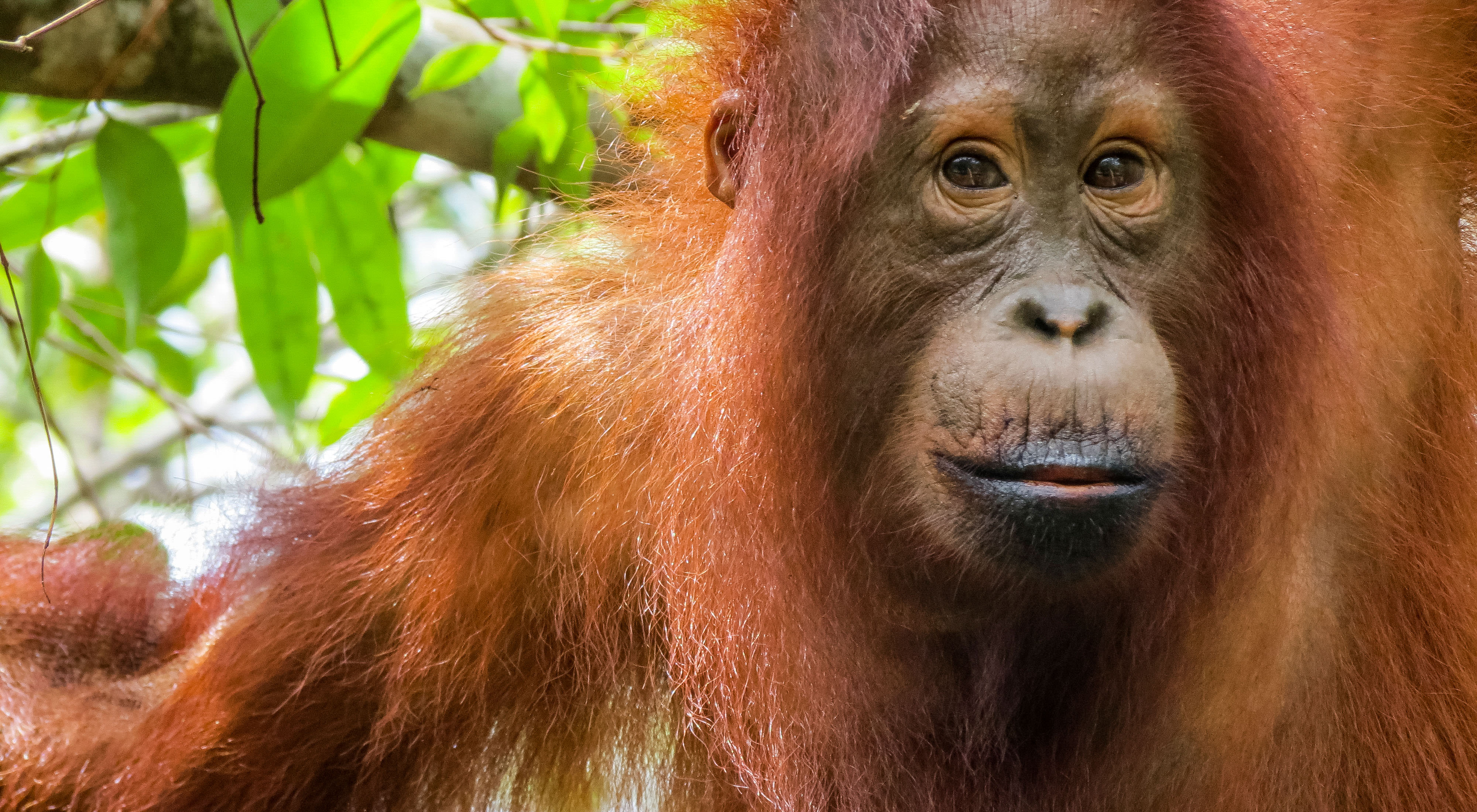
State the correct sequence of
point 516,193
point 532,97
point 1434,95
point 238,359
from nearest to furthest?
point 1434,95 < point 532,97 < point 516,193 < point 238,359

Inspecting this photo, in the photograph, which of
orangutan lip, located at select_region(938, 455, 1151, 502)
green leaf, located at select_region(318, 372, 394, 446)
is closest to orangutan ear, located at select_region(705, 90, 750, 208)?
orangutan lip, located at select_region(938, 455, 1151, 502)

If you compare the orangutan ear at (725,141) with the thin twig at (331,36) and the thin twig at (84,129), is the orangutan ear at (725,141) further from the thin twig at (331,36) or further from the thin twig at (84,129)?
the thin twig at (84,129)

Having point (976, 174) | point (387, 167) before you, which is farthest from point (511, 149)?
point (976, 174)

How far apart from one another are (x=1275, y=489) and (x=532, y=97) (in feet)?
5.83

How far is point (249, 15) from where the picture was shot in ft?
8.38

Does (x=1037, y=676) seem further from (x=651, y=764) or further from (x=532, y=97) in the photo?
(x=532, y=97)

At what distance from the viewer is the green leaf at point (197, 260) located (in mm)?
3824

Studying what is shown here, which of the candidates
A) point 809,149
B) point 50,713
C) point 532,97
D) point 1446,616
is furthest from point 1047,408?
point 50,713

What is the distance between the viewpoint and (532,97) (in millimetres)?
2969

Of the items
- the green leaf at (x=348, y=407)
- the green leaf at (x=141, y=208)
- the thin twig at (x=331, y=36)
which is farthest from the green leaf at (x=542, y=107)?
the green leaf at (x=348, y=407)

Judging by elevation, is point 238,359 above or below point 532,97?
below

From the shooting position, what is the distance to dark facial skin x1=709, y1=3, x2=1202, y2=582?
5.66ft

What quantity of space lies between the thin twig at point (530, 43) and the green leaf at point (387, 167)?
53 centimetres

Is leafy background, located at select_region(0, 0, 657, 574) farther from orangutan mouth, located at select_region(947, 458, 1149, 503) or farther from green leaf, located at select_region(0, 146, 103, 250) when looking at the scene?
orangutan mouth, located at select_region(947, 458, 1149, 503)
